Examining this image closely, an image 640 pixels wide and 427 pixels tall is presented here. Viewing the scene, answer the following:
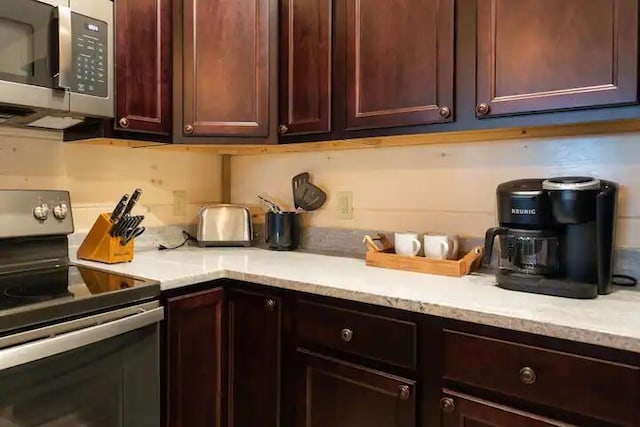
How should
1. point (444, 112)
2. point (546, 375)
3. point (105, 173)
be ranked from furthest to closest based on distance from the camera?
1. point (105, 173)
2. point (444, 112)
3. point (546, 375)

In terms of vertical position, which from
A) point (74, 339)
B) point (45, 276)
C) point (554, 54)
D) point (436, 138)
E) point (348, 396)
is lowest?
point (348, 396)

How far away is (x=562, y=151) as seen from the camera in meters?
1.58

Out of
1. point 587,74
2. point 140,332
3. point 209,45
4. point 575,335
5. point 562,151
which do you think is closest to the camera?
point 575,335

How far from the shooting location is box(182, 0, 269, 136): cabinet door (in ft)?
6.20

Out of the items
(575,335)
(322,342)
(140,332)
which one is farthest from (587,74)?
(140,332)

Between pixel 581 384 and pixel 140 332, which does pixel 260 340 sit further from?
pixel 581 384

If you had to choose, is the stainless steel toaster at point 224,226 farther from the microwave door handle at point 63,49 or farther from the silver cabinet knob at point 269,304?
the microwave door handle at point 63,49

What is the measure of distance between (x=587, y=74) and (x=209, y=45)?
4.37ft

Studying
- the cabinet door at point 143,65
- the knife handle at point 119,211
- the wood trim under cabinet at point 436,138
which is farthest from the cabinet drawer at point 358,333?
the cabinet door at point 143,65

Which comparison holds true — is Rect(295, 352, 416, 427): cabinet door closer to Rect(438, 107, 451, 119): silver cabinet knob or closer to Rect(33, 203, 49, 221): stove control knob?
Rect(438, 107, 451, 119): silver cabinet knob

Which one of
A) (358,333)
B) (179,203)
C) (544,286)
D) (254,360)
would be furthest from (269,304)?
(179,203)

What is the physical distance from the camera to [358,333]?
139 centimetres

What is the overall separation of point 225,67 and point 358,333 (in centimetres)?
117

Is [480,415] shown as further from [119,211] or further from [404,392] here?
Answer: [119,211]
